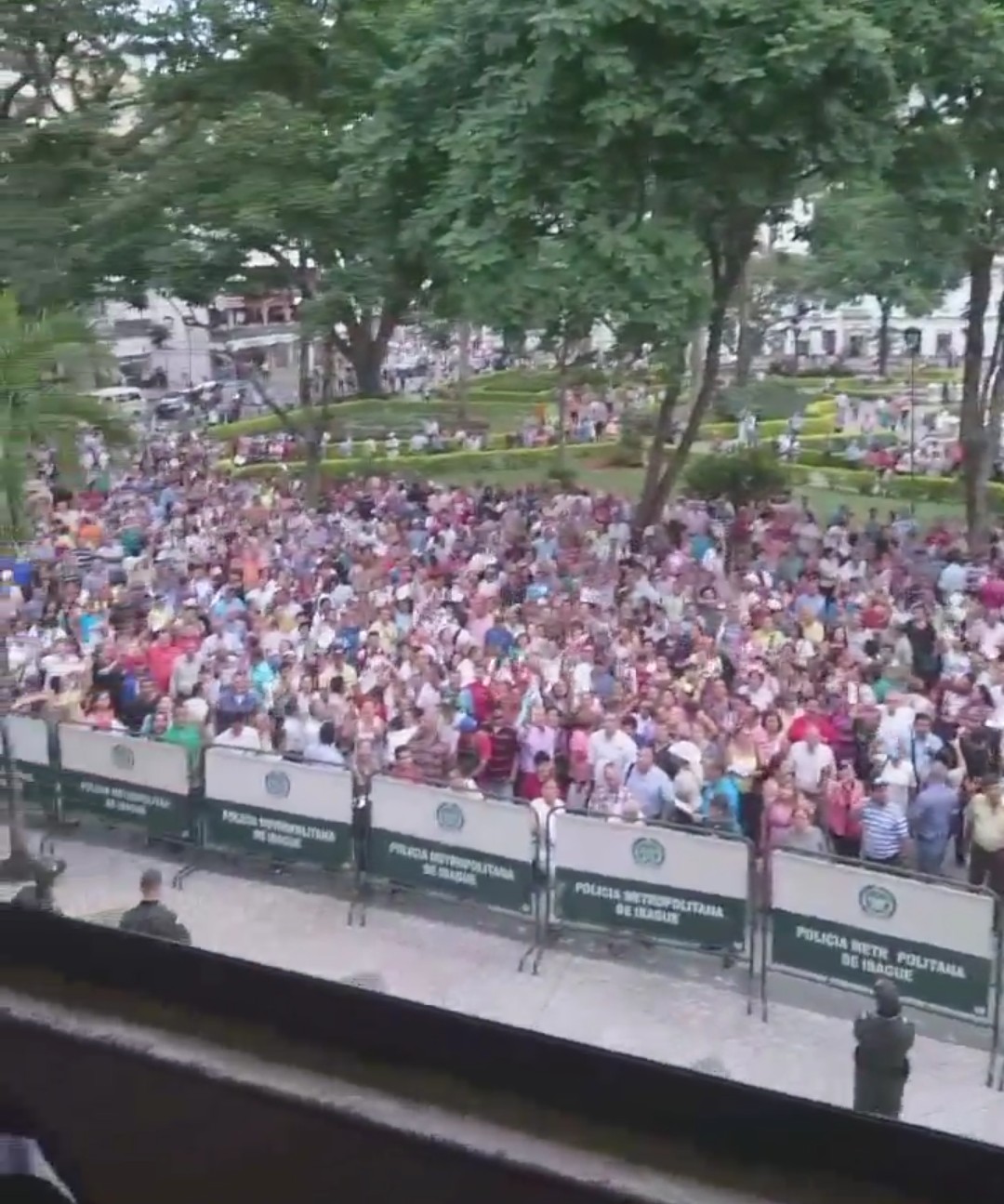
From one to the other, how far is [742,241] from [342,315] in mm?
5420

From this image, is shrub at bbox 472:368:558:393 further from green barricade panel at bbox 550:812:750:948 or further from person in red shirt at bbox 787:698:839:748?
green barricade panel at bbox 550:812:750:948

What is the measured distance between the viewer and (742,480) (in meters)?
22.4

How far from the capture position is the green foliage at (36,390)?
9.00 metres

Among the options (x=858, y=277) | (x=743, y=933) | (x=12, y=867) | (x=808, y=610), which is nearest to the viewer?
(x=743, y=933)

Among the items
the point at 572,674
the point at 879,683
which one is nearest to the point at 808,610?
the point at 879,683

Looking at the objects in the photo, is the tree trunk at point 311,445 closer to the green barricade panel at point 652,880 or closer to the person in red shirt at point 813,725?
the person in red shirt at point 813,725

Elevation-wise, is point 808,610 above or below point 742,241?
below

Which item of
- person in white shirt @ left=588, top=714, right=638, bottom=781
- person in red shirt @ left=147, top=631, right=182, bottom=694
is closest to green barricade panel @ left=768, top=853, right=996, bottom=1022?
person in white shirt @ left=588, top=714, right=638, bottom=781

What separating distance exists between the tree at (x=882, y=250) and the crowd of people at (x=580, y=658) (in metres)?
2.76

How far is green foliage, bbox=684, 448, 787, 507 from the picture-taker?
73.5ft

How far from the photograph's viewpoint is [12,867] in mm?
9102

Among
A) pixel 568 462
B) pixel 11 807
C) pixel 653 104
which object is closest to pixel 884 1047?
pixel 11 807

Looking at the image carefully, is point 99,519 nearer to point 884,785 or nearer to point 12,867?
point 12,867

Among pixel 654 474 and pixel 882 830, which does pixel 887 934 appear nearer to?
pixel 882 830
